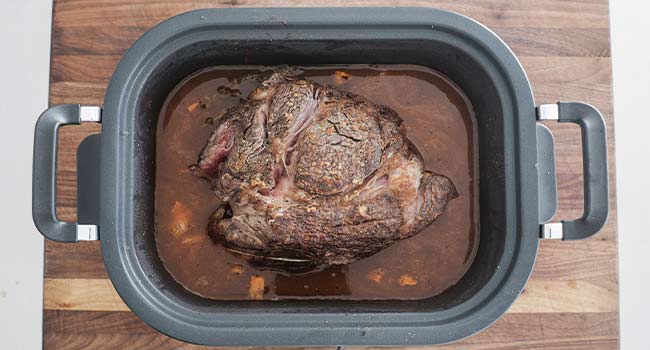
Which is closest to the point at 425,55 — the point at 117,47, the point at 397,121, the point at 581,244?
the point at 397,121

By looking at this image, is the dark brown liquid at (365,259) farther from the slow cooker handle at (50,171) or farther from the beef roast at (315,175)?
the slow cooker handle at (50,171)

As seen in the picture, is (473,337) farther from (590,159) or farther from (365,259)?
(590,159)

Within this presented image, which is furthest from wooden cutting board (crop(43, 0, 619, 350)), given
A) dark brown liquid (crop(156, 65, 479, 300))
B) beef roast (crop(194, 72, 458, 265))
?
beef roast (crop(194, 72, 458, 265))

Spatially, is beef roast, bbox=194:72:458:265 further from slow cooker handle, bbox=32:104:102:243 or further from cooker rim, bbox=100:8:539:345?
slow cooker handle, bbox=32:104:102:243

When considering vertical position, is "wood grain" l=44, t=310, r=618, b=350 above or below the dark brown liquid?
below

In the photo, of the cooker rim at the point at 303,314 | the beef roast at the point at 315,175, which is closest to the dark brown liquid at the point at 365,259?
the beef roast at the point at 315,175

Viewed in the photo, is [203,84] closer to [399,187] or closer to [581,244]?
[399,187]
